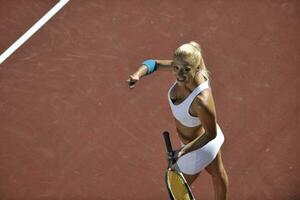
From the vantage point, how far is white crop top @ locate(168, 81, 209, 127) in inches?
215

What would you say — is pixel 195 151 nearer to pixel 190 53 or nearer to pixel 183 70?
pixel 183 70

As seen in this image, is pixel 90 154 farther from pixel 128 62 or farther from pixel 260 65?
pixel 260 65

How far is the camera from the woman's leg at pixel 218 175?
5980 mm

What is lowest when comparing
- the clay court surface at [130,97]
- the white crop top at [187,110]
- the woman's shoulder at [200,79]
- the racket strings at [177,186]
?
the clay court surface at [130,97]

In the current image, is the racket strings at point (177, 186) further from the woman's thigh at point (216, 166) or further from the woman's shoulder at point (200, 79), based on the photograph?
the woman's shoulder at point (200, 79)

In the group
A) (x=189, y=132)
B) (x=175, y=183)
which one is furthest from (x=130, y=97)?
(x=175, y=183)

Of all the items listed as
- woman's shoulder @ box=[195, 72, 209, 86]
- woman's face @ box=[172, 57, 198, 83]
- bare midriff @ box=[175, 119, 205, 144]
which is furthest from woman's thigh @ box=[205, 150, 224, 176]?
woman's face @ box=[172, 57, 198, 83]

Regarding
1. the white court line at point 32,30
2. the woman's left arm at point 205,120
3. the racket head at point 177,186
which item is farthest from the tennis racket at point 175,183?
the white court line at point 32,30

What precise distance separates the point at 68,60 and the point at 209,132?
303cm

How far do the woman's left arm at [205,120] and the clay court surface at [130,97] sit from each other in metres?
1.72

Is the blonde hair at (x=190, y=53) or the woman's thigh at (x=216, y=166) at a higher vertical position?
the blonde hair at (x=190, y=53)

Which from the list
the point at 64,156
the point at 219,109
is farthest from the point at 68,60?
the point at 219,109

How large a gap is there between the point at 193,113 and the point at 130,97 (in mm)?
2164

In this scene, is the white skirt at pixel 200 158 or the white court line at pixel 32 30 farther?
the white court line at pixel 32 30
